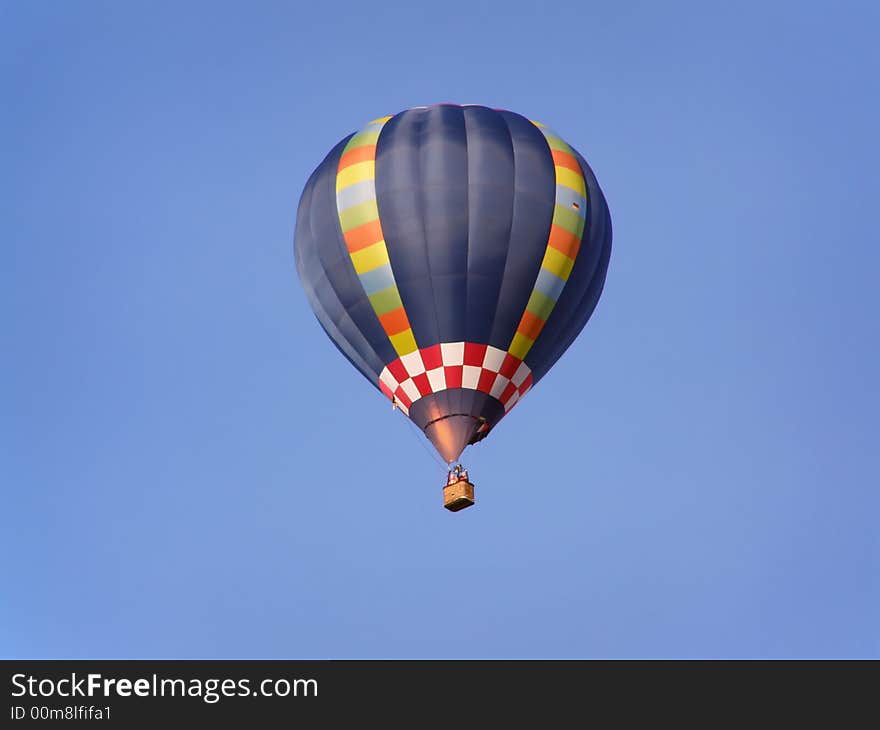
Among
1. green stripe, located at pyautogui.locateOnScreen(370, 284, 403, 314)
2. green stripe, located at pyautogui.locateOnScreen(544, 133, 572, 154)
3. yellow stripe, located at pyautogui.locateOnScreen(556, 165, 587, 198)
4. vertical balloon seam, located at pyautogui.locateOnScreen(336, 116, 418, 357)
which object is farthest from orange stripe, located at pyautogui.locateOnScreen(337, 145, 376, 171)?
yellow stripe, located at pyautogui.locateOnScreen(556, 165, 587, 198)

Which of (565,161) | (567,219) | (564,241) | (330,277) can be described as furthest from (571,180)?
(330,277)

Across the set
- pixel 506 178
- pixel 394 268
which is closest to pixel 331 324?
pixel 394 268

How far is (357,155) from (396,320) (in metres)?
3.24

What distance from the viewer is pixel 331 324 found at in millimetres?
33531

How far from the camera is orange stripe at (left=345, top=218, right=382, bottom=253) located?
3266 centimetres

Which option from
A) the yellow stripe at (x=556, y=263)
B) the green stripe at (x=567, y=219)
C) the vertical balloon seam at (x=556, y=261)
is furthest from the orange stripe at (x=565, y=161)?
the yellow stripe at (x=556, y=263)

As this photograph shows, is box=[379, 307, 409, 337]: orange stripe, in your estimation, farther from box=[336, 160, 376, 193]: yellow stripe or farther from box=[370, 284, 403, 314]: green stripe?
box=[336, 160, 376, 193]: yellow stripe

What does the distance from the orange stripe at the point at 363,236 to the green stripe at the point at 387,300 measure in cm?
86

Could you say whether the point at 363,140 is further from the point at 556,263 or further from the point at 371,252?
the point at 556,263

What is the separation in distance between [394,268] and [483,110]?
3840 mm

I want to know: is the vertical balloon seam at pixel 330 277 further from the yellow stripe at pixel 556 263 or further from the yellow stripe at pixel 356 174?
the yellow stripe at pixel 556 263

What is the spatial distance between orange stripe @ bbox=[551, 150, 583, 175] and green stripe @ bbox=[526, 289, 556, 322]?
257 cm

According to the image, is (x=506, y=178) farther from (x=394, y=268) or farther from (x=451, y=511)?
(x=451, y=511)

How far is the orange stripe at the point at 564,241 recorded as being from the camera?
32.8 m
